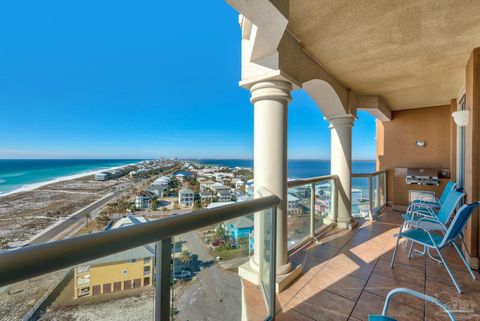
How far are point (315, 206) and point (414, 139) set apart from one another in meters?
4.40

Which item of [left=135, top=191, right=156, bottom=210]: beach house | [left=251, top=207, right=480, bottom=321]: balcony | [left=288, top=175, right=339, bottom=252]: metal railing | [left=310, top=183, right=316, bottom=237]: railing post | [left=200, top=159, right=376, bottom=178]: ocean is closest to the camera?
[left=251, top=207, right=480, bottom=321]: balcony

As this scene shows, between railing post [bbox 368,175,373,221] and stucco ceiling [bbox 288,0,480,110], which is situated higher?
stucco ceiling [bbox 288,0,480,110]

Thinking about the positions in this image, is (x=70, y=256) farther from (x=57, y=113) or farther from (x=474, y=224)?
(x=57, y=113)

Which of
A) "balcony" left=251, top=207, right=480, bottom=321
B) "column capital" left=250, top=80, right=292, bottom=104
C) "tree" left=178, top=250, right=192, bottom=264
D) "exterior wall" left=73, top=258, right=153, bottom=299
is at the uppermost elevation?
"column capital" left=250, top=80, right=292, bottom=104

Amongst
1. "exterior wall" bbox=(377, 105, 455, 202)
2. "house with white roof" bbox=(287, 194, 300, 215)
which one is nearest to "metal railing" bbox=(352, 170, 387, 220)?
"exterior wall" bbox=(377, 105, 455, 202)

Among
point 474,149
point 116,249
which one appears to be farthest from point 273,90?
point 474,149

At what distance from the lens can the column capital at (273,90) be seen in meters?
2.34

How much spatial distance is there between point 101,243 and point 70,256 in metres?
0.09

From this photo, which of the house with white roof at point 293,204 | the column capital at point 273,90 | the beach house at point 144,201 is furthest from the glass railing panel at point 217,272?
the beach house at point 144,201

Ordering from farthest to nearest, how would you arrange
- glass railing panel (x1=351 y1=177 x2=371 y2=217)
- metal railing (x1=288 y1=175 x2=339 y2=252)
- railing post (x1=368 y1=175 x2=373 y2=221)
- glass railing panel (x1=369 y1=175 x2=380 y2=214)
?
glass railing panel (x1=369 y1=175 x2=380 y2=214) < railing post (x1=368 y1=175 x2=373 y2=221) < glass railing panel (x1=351 y1=177 x2=371 y2=217) < metal railing (x1=288 y1=175 x2=339 y2=252)

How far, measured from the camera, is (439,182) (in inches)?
217

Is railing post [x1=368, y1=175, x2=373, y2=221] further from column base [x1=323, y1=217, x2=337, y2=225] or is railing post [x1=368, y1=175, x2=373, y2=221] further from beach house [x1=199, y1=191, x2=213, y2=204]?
beach house [x1=199, y1=191, x2=213, y2=204]

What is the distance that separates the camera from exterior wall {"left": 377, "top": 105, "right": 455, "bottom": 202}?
18.6 ft

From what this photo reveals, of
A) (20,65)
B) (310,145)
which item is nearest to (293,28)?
(20,65)
